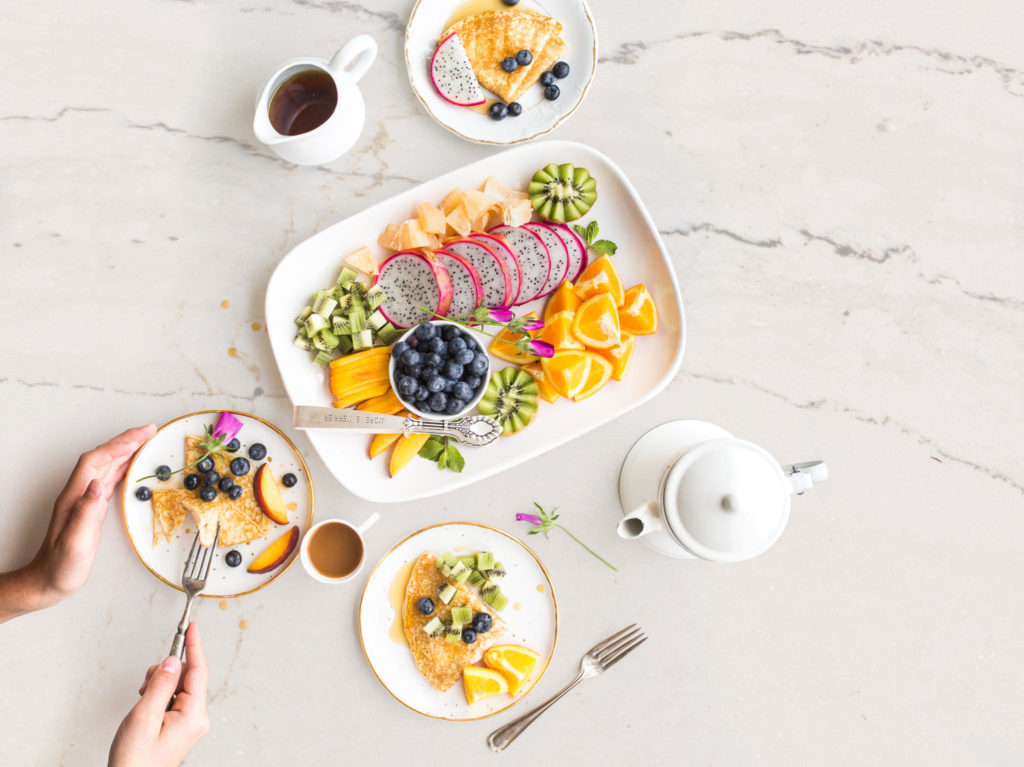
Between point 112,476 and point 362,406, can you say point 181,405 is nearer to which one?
point 112,476

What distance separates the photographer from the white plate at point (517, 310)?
164 centimetres

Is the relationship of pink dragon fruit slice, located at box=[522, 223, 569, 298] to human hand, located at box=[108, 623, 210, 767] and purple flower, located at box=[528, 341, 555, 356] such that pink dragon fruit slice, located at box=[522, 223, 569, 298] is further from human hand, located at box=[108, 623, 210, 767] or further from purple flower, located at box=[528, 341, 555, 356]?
human hand, located at box=[108, 623, 210, 767]

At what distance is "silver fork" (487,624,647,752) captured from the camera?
1737 millimetres

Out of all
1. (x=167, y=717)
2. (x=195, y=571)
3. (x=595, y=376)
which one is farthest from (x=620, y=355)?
(x=167, y=717)

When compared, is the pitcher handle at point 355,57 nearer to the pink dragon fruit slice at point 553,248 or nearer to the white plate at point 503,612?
the pink dragon fruit slice at point 553,248

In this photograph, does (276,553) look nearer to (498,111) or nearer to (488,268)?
(488,268)

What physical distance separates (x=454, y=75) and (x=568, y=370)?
77 cm

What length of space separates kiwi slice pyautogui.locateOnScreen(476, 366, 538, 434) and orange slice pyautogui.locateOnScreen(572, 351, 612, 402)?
0.37 feet

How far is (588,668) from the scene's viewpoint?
1.74 meters

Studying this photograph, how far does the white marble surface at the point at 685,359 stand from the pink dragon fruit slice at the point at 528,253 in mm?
261

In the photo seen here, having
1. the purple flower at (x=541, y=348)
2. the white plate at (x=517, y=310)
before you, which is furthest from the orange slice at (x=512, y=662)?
the purple flower at (x=541, y=348)

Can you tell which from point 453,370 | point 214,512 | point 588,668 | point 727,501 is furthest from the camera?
point 588,668

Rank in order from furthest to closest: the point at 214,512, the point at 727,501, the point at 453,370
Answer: the point at 214,512
the point at 453,370
the point at 727,501

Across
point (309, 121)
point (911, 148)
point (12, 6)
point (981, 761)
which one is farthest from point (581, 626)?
point (12, 6)
